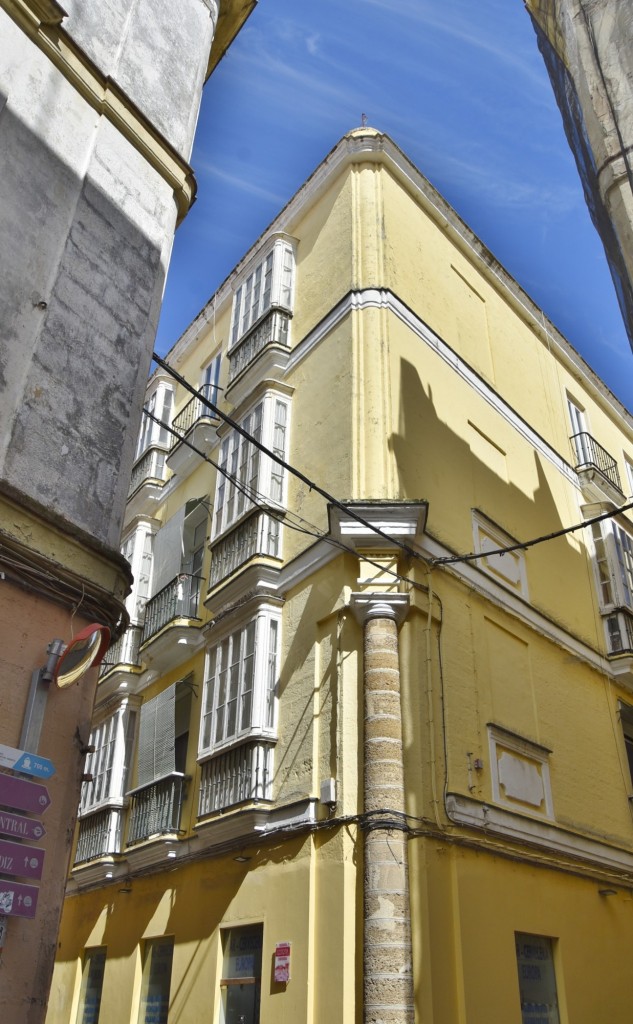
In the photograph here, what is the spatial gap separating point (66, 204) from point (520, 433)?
9.91 metres

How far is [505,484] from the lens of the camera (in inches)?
555

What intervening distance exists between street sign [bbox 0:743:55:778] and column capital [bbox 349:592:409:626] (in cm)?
519

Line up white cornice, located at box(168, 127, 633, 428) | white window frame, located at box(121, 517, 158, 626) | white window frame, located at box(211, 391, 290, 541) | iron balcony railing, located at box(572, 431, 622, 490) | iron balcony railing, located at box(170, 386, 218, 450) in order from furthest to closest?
1. iron balcony railing, located at box(572, 431, 622, 490)
2. iron balcony railing, located at box(170, 386, 218, 450)
3. white window frame, located at box(121, 517, 158, 626)
4. white cornice, located at box(168, 127, 633, 428)
5. white window frame, located at box(211, 391, 290, 541)

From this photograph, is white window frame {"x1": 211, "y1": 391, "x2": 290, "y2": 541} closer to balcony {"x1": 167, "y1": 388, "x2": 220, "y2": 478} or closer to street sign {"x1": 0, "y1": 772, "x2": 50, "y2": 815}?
balcony {"x1": 167, "y1": 388, "x2": 220, "y2": 478}

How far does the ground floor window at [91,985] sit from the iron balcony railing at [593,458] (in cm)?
1214

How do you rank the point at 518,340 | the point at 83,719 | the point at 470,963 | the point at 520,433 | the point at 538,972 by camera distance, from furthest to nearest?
the point at 518,340 → the point at 520,433 → the point at 538,972 → the point at 470,963 → the point at 83,719

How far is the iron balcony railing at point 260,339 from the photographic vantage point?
46.5 feet

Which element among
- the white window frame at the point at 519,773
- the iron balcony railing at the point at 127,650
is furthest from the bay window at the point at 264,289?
the white window frame at the point at 519,773

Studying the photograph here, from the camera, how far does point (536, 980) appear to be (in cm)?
1005

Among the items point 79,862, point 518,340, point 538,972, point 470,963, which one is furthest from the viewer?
point 518,340

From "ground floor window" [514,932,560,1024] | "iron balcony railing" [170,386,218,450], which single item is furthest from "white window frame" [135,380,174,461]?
"ground floor window" [514,932,560,1024]

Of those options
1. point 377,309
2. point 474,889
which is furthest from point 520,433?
point 474,889

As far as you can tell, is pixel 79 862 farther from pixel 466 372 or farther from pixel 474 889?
pixel 466 372

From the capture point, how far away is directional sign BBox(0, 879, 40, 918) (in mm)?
4961
